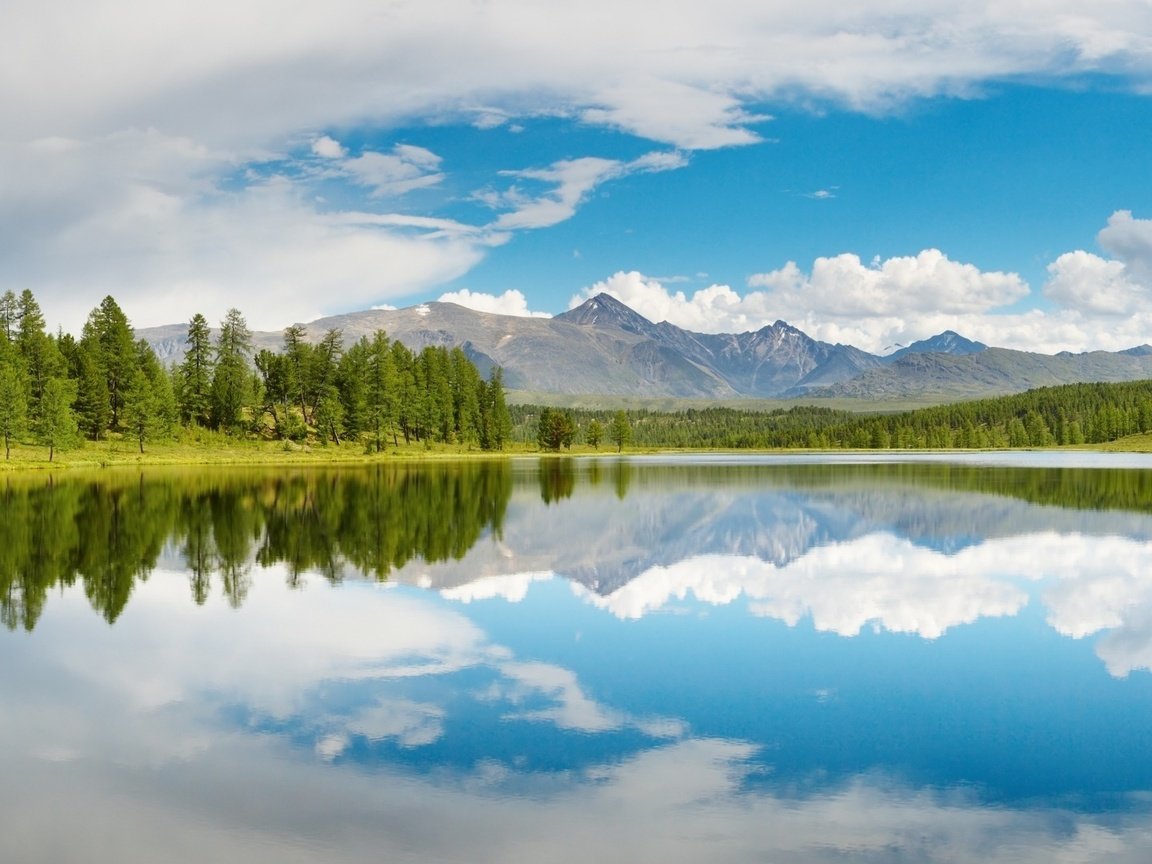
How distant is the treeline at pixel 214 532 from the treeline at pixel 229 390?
44766 millimetres

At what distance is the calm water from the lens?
10.5 m

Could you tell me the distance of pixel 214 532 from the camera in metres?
39.5

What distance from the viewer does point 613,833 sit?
10375 mm

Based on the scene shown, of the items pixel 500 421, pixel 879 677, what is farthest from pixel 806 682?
pixel 500 421

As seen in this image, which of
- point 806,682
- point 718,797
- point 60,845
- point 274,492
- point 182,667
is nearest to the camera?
point 60,845

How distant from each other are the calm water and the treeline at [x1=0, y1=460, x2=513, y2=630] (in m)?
0.32

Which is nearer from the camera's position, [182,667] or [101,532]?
[182,667]

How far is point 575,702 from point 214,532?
95.3ft

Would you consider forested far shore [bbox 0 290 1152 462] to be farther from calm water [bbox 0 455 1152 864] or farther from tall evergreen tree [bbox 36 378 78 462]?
calm water [bbox 0 455 1152 864]

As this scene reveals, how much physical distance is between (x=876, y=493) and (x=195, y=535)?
154ft

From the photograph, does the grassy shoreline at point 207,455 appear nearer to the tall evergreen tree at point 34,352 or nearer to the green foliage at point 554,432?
the tall evergreen tree at point 34,352

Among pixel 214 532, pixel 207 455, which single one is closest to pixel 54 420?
pixel 207 455

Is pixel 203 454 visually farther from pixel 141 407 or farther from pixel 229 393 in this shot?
pixel 229 393

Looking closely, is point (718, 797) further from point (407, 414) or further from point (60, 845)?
point (407, 414)
